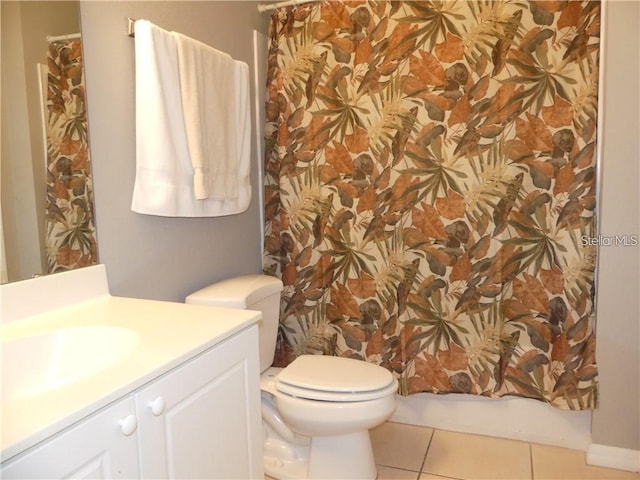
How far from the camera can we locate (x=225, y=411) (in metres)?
1.11

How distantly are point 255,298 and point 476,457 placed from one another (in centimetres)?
117

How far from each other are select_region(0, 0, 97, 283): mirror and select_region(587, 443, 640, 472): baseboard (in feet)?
6.67

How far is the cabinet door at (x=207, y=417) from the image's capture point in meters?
0.90

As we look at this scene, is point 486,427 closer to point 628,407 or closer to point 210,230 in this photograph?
point 628,407

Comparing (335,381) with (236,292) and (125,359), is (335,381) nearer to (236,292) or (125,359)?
(236,292)

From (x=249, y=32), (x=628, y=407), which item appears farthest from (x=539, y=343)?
(x=249, y=32)

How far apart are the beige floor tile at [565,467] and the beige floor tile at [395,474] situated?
0.48 m

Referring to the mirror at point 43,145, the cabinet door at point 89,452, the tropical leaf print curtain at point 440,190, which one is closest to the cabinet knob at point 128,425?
the cabinet door at point 89,452

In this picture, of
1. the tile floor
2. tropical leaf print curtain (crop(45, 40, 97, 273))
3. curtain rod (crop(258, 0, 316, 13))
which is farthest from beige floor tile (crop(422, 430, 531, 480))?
curtain rod (crop(258, 0, 316, 13))

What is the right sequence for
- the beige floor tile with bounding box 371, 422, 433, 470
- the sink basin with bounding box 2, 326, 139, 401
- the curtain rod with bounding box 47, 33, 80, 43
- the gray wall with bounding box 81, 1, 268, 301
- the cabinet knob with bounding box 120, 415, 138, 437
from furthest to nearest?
the beige floor tile with bounding box 371, 422, 433, 470, the gray wall with bounding box 81, 1, 268, 301, the curtain rod with bounding box 47, 33, 80, 43, the sink basin with bounding box 2, 326, 139, 401, the cabinet knob with bounding box 120, 415, 138, 437

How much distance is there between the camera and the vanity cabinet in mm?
726

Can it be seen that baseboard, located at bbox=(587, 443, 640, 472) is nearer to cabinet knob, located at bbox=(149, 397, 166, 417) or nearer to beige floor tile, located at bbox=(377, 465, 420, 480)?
beige floor tile, located at bbox=(377, 465, 420, 480)

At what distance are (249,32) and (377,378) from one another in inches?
64.5

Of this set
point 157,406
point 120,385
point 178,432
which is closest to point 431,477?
point 178,432
